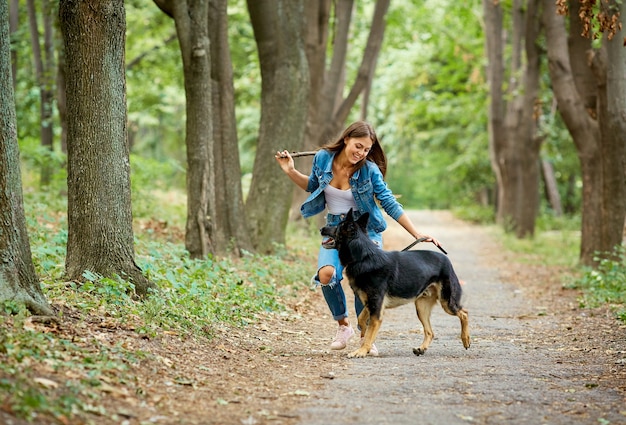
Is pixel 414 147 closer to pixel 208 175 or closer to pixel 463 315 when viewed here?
pixel 208 175

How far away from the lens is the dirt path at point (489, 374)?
220 inches

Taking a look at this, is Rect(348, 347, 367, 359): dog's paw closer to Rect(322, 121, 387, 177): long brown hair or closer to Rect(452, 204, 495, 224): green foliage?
Rect(322, 121, 387, 177): long brown hair

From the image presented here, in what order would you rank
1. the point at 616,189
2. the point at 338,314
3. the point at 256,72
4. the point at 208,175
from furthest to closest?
the point at 256,72 → the point at 616,189 → the point at 208,175 → the point at 338,314

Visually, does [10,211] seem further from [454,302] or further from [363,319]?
[454,302]

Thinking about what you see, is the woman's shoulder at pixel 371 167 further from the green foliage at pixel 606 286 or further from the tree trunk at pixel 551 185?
the tree trunk at pixel 551 185

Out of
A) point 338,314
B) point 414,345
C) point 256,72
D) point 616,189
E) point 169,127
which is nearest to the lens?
point 338,314

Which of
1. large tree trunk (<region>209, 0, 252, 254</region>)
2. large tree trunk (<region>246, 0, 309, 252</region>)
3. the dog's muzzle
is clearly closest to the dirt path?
the dog's muzzle

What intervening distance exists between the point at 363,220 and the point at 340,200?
45cm

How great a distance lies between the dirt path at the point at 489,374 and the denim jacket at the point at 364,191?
138 cm

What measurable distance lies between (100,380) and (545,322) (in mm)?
7032

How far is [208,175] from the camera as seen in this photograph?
12250 mm

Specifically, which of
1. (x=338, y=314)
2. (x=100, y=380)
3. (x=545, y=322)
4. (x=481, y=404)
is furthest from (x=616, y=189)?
(x=100, y=380)

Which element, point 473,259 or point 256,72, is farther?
point 256,72

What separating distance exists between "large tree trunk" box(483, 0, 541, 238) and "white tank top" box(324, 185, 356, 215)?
1700 centimetres
